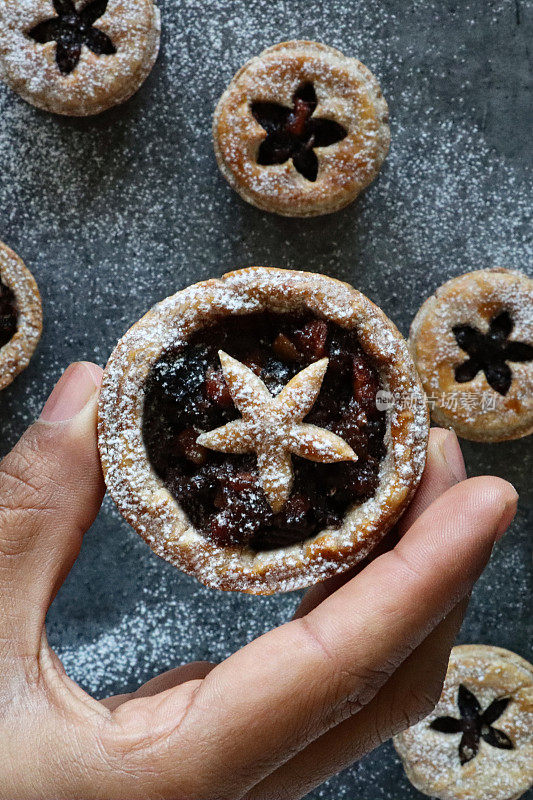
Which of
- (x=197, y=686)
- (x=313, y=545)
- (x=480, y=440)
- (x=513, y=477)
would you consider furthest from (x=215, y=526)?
(x=513, y=477)

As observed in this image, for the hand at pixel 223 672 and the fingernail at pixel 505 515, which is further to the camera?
the fingernail at pixel 505 515

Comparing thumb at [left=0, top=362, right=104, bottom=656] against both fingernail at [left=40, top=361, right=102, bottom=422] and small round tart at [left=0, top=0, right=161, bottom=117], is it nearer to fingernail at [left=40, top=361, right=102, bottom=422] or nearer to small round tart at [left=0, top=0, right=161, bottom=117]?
fingernail at [left=40, top=361, right=102, bottom=422]

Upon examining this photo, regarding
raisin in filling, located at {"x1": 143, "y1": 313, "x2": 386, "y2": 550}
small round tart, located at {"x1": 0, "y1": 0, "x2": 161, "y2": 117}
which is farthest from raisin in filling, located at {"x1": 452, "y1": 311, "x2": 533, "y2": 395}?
small round tart, located at {"x1": 0, "y1": 0, "x2": 161, "y2": 117}

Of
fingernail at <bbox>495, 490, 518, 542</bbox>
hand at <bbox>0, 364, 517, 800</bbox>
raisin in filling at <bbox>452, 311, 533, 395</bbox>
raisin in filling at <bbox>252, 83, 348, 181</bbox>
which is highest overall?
raisin in filling at <bbox>252, 83, 348, 181</bbox>

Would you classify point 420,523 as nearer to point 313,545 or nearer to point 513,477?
point 313,545

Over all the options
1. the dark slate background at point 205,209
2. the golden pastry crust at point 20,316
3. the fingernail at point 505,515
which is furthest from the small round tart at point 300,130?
the fingernail at point 505,515

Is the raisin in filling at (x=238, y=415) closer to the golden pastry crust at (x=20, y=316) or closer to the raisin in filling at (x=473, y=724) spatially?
the golden pastry crust at (x=20, y=316)

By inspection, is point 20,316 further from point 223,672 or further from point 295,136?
point 223,672
